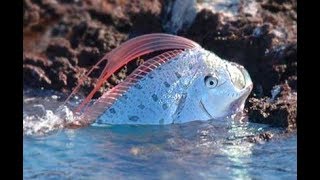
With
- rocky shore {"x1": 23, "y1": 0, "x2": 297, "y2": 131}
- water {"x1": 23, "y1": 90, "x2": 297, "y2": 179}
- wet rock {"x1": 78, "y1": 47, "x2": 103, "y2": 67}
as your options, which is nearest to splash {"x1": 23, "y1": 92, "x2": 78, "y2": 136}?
water {"x1": 23, "y1": 90, "x2": 297, "y2": 179}

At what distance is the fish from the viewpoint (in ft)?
11.9

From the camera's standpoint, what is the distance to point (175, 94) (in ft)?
11.9

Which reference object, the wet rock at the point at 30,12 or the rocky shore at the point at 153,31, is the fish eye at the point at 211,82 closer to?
the rocky shore at the point at 153,31

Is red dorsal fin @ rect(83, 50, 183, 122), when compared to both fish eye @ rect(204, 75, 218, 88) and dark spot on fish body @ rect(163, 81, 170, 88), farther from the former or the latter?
fish eye @ rect(204, 75, 218, 88)

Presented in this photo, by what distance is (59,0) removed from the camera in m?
4.64

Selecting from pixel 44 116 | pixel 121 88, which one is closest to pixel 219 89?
pixel 121 88

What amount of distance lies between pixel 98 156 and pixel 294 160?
0.94 m

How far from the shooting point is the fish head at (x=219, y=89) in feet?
11.9

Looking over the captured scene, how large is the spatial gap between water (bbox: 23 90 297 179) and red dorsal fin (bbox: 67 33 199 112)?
0.44 m

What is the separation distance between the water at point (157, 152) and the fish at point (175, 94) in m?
0.07

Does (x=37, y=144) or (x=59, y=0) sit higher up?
(x=59, y=0)

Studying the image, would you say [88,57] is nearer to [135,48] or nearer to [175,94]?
[135,48]
